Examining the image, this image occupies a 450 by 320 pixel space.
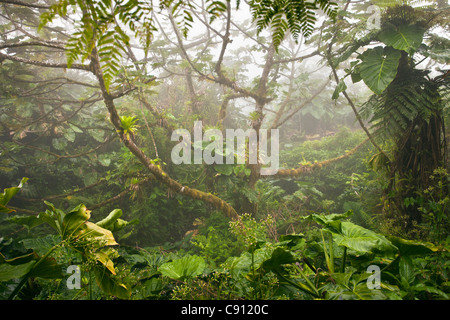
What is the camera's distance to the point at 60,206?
430cm

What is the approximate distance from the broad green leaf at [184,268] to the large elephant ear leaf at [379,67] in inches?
108

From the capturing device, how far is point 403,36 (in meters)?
2.59

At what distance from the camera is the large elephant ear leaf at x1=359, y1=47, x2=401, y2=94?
253 cm

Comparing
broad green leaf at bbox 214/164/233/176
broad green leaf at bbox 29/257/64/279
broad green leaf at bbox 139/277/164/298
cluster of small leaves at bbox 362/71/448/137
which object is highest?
cluster of small leaves at bbox 362/71/448/137

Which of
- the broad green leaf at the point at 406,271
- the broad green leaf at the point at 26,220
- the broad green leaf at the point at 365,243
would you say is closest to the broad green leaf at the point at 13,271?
the broad green leaf at the point at 26,220

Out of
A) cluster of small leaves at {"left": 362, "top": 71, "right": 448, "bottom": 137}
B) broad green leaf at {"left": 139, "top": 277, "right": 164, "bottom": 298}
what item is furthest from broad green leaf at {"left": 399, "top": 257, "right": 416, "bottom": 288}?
cluster of small leaves at {"left": 362, "top": 71, "right": 448, "bottom": 137}

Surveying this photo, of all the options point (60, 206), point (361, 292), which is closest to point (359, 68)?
point (361, 292)

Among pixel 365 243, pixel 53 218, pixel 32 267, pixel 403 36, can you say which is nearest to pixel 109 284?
pixel 32 267

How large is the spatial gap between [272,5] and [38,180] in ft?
20.3

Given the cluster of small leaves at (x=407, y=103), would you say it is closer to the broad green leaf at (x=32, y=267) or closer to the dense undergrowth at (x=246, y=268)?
the dense undergrowth at (x=246, y=268)

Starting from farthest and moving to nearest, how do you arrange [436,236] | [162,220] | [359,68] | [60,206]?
[162,220] → [60,206] → [359,68] → [436,236]

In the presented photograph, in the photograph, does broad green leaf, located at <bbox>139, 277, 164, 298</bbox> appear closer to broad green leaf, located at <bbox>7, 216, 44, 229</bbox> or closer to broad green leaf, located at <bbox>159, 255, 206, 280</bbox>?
broad green leaf, located at <bbox>159, 255, 206, 280</bbox>

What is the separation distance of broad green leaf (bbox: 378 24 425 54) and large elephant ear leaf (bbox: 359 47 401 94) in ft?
0.50

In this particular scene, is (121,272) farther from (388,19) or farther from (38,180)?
(38,180)
